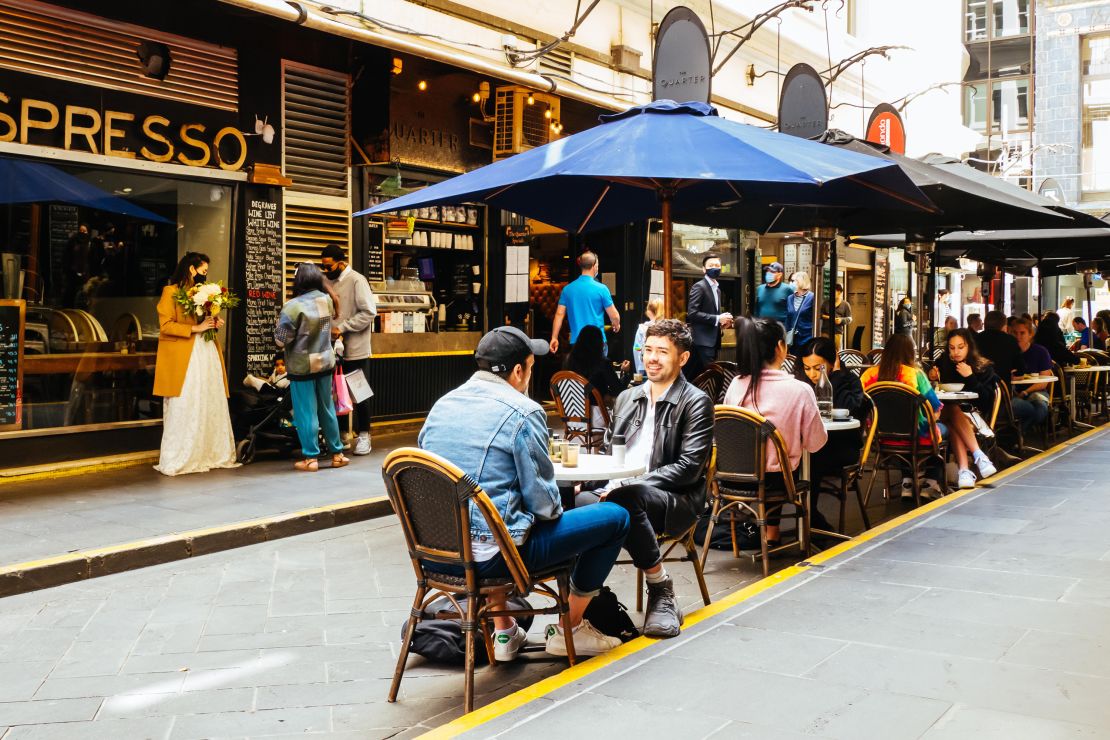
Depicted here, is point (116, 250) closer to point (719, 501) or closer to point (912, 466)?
point (719, 501)

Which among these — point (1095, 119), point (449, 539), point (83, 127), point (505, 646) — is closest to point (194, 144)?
point (83, 127)

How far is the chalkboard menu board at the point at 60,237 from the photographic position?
913 cm

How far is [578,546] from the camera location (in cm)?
434

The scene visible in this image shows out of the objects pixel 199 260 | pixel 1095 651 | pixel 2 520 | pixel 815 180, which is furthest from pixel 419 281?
pixel 1095 651

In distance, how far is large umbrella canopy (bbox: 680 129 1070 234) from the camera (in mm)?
8344

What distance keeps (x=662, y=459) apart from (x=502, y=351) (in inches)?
50.2

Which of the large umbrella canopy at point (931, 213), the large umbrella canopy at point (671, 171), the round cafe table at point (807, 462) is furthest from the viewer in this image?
the large umbrella canopy at point (931, 213)

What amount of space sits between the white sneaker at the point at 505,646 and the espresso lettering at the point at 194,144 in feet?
22.6

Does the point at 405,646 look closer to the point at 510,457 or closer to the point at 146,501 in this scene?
the point at 510,457

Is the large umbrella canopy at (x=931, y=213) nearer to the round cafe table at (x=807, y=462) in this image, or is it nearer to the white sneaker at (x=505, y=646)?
the round cafe table at (x=807, y=462)

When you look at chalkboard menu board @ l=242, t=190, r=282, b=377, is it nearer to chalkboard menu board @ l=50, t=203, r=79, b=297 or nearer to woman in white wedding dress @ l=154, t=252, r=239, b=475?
woman in white wedding dress @ l=154, t=252, r=239, b=475

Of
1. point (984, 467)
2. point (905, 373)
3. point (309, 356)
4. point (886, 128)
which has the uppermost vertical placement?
point (886, 128)

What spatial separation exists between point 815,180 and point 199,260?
619 cm

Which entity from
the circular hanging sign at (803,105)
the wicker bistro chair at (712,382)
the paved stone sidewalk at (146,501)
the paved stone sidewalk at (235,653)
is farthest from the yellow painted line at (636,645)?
the circular hanging sign at (803,105)
